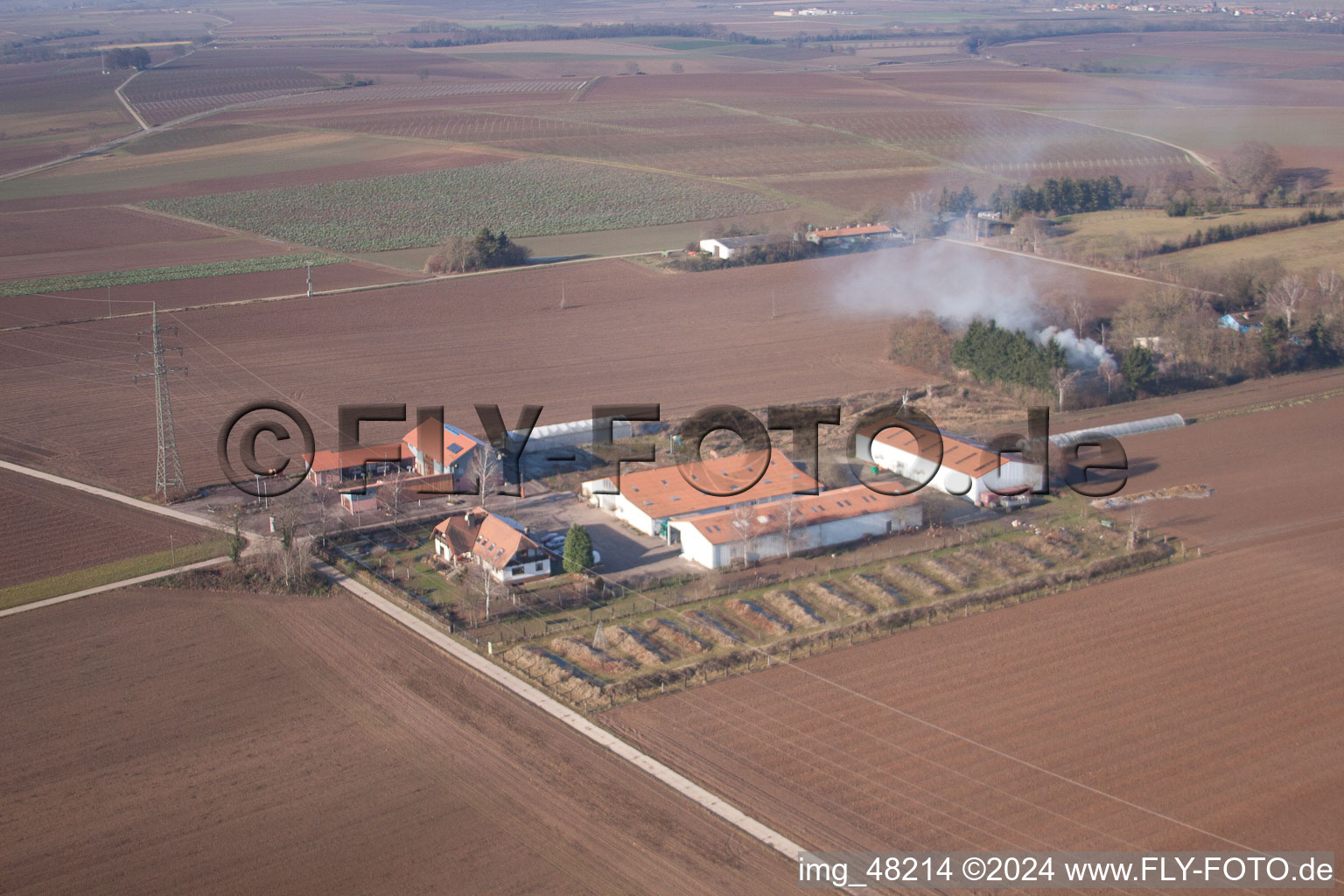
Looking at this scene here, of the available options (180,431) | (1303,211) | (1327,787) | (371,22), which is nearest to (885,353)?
(180,431)

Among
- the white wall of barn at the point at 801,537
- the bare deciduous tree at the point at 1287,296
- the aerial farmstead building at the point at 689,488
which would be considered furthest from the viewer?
the bare deciduous tree at the point at 1287,296

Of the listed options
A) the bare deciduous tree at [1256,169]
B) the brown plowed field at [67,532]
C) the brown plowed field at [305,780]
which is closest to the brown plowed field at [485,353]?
the brown plowed field at [67,532]

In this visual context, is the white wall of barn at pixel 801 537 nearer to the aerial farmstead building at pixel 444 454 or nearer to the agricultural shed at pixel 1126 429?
the aerial farmstead building at pixel 444 454

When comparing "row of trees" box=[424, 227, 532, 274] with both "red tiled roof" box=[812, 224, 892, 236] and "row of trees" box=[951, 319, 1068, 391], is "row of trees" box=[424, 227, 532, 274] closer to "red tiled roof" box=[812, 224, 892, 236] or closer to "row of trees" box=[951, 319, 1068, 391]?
"red tiled roof" box=[812, 224, 892, 236]

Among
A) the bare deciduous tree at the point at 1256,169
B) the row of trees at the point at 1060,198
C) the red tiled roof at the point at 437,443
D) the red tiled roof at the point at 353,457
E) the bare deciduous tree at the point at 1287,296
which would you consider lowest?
the red tiled roof at the point at 353,457

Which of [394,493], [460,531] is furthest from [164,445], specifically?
[460,531]

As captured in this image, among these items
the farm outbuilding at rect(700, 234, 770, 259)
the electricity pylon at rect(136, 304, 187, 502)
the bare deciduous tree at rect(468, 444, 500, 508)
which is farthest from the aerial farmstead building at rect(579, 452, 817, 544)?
the farm outbuilding at rect(700, 234, 770, 259)

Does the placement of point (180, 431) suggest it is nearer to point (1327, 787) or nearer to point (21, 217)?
point (1327, 787)
